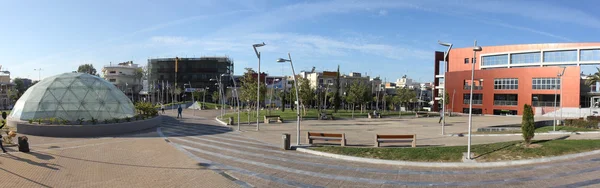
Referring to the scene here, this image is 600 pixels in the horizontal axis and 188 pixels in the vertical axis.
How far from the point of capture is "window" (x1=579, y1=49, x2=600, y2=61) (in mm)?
57188

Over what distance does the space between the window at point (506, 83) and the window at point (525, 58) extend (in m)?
8.36

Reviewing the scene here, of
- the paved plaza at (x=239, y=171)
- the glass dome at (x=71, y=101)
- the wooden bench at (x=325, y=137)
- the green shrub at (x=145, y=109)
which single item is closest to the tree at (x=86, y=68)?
the glass dome at (x=71, y=101)

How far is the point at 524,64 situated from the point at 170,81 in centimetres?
9130

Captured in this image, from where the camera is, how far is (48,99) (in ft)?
88.7

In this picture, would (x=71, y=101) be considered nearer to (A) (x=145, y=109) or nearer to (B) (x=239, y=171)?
(A) (x=145, y=109)

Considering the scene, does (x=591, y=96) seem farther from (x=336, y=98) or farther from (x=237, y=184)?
(x=237, y=184)

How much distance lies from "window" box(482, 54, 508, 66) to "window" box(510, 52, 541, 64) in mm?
1186

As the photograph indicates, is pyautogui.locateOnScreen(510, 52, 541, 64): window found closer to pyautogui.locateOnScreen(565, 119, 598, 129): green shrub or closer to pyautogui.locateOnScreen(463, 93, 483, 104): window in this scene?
pyautogui.locateOnScreen(463, 93, 483, 104): window

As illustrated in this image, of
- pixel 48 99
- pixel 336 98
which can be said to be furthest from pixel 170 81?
pixel 48 99

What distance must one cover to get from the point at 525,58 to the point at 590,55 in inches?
369

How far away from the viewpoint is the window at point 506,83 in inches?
2303

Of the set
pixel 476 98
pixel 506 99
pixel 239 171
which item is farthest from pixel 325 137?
pixel 476 98

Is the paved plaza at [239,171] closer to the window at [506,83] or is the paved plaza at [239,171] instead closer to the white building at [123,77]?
the window at [506,83]

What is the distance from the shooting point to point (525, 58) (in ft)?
211
